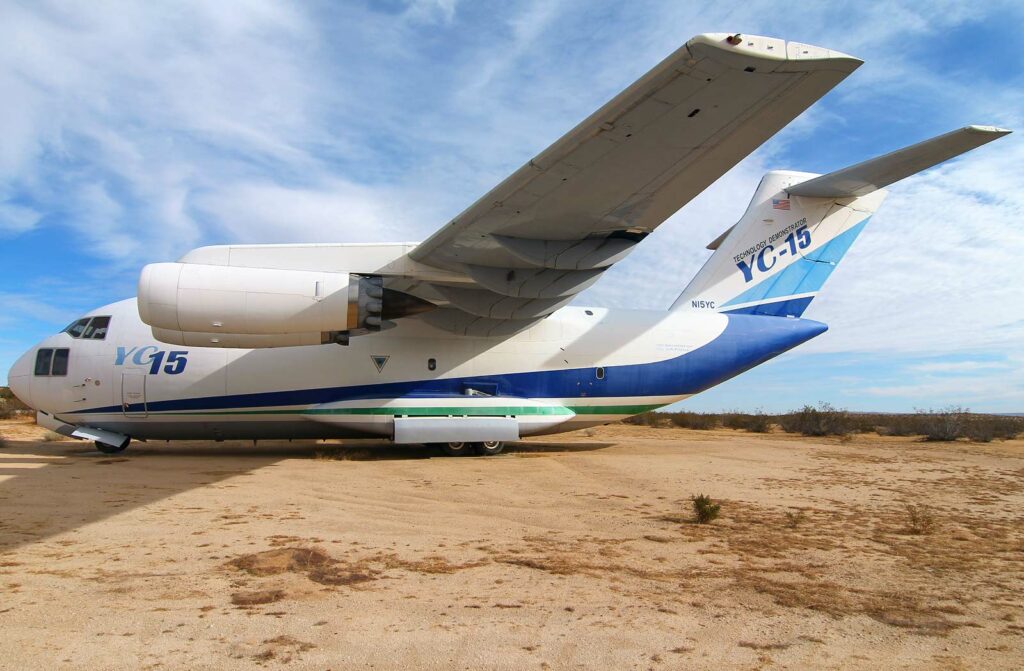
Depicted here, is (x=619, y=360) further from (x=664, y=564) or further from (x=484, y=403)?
(x=664, y=564)

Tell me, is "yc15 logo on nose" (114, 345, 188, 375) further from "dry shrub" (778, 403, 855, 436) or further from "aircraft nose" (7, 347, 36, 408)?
"dry shrub" (778, 403, 855, 436)

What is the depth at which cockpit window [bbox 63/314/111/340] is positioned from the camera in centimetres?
1077

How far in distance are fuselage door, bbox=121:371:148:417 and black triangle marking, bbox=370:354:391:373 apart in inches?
154

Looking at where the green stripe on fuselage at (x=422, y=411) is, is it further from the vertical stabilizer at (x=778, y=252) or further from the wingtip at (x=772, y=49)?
the wingtip at (x=772, y=49)

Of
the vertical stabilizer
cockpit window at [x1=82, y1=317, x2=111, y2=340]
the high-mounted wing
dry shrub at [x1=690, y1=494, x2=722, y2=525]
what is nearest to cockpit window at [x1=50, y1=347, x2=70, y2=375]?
cockpit window at [x1=82, y1=317, x2=111, y2=340]

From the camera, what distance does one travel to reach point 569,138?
595cm

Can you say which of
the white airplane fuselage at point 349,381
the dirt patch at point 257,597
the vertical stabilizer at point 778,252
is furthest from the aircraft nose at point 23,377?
the vertical stabilizer at point 778,252

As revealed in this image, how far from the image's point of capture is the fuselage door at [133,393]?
10.4 meters

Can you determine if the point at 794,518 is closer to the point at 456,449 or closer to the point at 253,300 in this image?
the point at 456,449

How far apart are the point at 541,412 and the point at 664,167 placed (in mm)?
5407

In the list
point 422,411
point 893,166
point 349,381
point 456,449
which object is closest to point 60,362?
point 349,381

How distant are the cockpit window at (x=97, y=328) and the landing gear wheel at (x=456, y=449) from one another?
20.7 ft

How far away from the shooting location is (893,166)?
29.5 ft

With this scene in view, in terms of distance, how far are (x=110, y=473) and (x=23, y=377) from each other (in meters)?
4.44
